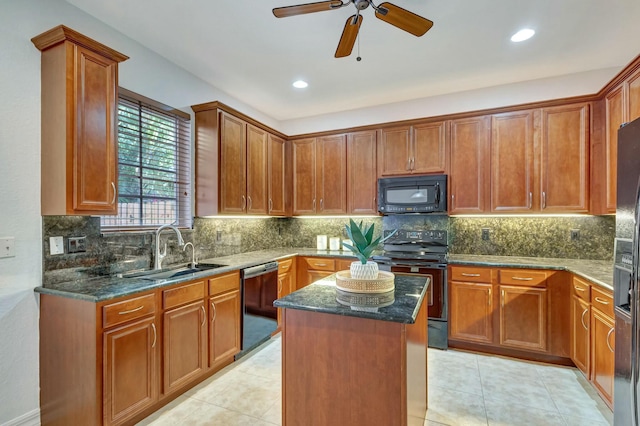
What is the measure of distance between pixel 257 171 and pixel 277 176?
50 cm

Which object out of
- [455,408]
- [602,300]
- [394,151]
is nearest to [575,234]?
[602,300]

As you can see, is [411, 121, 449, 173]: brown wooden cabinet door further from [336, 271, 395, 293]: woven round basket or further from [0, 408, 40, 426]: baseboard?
[0, 408, 40, 426]: baseboard

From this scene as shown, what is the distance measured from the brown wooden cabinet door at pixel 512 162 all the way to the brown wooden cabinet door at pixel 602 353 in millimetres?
1272

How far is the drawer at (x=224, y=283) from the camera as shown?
2621mm

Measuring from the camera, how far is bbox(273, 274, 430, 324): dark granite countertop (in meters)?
1.38

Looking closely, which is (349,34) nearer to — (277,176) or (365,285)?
(365,285)

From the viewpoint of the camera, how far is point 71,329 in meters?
1.87

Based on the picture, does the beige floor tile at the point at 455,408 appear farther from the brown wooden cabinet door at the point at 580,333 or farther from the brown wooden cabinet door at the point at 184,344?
the brown wooden cabinet door at the point at 184,344

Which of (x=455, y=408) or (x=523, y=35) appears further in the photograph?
(x=523, y=35)

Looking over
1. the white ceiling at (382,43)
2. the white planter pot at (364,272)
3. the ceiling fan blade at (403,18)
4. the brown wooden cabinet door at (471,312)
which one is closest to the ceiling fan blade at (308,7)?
the ceiling fan blade at (403,18)

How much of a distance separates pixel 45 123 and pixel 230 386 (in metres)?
2.34

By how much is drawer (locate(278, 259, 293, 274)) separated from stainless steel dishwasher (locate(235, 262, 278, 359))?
0.15m

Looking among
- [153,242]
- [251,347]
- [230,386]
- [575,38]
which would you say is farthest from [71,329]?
[575,38]

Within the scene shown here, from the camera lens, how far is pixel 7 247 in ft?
6.14
